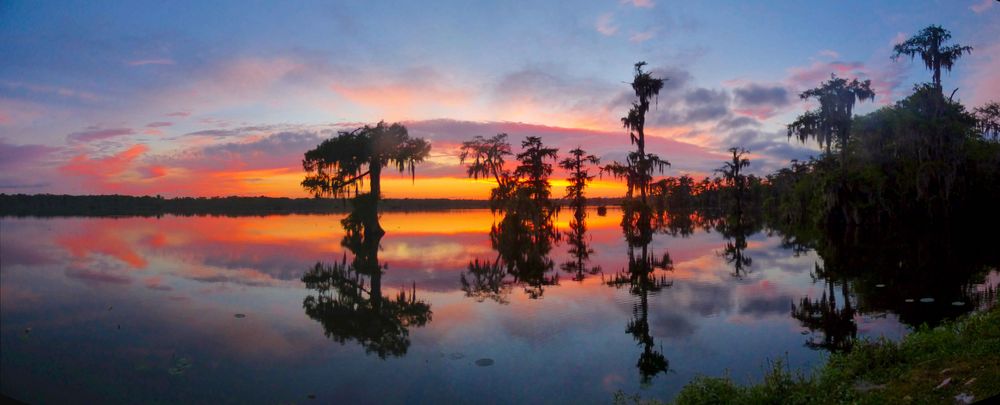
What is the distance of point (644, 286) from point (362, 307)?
6959 mm

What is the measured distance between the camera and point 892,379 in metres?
5.50

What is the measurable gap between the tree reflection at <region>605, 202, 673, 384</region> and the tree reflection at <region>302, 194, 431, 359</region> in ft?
11.7

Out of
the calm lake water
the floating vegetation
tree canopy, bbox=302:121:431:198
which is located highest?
tree canopy, bbox=302:121:431:198

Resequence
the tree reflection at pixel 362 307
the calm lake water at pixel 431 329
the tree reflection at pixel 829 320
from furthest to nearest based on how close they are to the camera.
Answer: the tree reflection at pixel 362 307, the tree reflection at pixel 829 320, the calm lake water at pixel 431 329

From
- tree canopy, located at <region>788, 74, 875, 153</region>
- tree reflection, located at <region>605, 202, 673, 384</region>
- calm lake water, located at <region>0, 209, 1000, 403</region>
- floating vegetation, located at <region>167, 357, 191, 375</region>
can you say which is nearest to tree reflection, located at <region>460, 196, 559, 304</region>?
calm lake water, located at <region>0, 209, 1000, 403</region>

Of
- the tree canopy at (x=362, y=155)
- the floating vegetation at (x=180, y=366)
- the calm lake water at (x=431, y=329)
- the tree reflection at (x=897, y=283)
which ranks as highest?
the tree canopy at (x=362, y=155)

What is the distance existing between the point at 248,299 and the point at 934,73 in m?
40.9

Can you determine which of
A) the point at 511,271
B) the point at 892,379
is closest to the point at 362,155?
the point at 511,271

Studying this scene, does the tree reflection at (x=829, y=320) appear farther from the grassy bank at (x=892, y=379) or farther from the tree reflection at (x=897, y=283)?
the grassy bank at (x=892, y=379)

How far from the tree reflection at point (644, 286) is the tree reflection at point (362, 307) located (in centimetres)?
356

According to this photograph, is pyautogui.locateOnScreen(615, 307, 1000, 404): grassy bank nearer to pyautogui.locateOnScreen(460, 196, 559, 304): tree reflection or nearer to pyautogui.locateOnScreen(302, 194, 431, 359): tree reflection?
pyautogui.locateOnScreen(302, 194, 431, 359): tree reflection

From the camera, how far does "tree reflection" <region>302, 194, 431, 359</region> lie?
8680 millimetres

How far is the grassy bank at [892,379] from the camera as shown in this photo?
190 inches

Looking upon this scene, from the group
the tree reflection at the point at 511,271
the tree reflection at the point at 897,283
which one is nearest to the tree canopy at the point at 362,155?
the tree reflection at the point at 511,271
